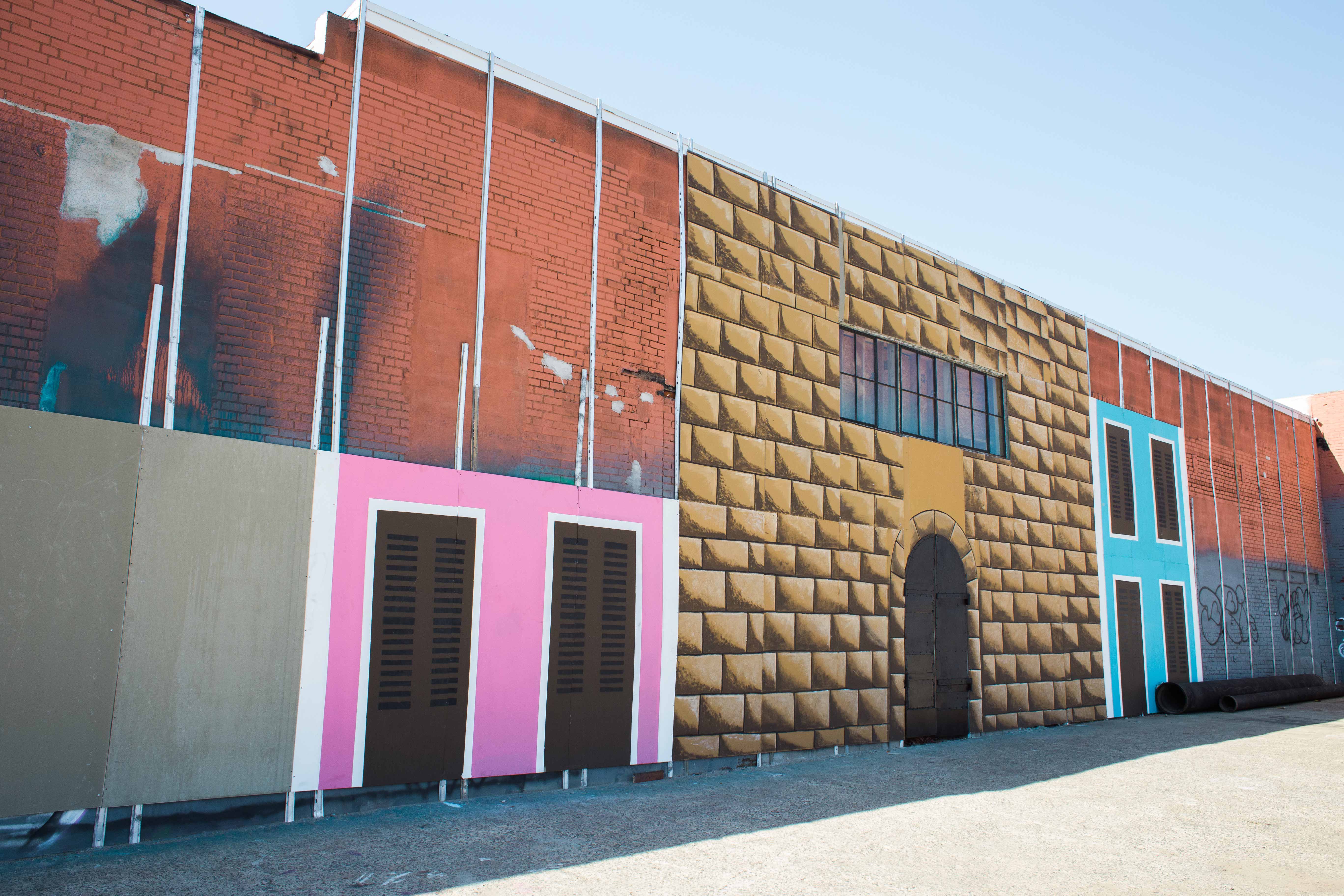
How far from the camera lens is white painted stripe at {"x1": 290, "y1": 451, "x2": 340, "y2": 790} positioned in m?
5.73

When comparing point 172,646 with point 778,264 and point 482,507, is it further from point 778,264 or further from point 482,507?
point 778,264

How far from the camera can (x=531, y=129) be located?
7.52 meters

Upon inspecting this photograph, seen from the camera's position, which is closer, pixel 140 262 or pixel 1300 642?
pixel 140 262

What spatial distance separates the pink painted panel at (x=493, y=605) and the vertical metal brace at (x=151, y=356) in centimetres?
120

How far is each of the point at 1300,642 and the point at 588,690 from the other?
1613 cm

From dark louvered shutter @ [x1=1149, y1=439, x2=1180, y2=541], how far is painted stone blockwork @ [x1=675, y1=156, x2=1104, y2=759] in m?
2.87

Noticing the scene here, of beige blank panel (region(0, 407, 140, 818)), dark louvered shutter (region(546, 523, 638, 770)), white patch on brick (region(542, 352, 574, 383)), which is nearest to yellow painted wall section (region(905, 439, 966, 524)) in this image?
dark louvered shutter (region(546, 523, 638, 770))

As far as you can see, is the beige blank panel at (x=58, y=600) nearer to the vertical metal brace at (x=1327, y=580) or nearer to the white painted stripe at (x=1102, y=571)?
the white painted stripe at (x=1102, y=571)

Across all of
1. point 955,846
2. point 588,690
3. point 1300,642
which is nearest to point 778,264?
point 588,690

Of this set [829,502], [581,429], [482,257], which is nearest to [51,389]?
[482,257]

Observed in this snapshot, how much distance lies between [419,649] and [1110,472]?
11047 mm

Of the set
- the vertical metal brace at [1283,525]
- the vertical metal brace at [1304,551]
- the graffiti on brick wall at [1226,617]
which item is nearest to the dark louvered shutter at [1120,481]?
the graffiti on brick wall at [1226,617]

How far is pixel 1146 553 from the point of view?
13633 millimetres

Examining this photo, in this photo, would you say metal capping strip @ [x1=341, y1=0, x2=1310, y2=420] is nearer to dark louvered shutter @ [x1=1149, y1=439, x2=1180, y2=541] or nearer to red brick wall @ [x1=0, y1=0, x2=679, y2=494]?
red brick wall @ [x1=0, y1=0, x2=679, y2=494]
